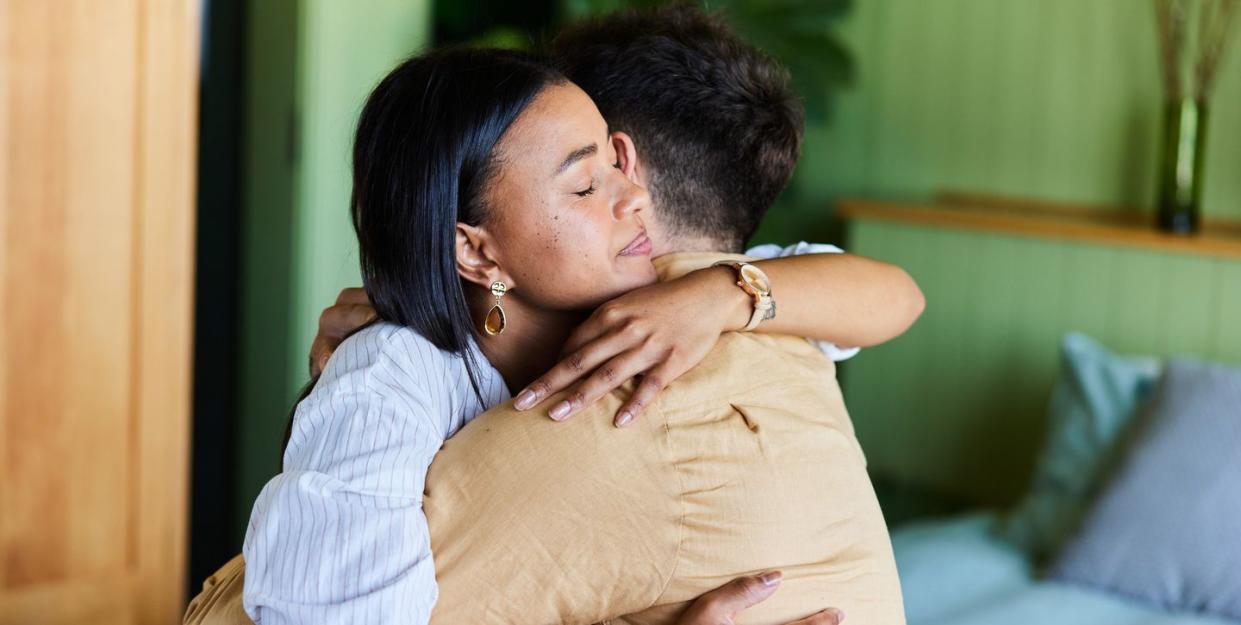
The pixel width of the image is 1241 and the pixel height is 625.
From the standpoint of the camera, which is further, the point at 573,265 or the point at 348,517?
the point at 573,265

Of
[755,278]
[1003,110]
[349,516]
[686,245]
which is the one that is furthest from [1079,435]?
[349,516]

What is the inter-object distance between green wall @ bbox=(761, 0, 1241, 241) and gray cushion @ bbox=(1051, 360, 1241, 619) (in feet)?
2.28

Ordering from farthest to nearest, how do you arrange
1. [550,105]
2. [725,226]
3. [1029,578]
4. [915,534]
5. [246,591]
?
[915,534] < [1029,578] < [725,226] < [550,105] < [246,591]

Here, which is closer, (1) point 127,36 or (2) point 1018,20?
(1) point 127,36

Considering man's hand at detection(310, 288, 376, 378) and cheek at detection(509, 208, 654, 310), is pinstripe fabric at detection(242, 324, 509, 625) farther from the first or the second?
man's hand at detection(310, 288, 376, 378)

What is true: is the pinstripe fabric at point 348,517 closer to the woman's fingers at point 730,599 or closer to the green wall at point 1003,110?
the woman's fingers at point 730,599

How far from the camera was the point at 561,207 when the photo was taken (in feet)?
3.93

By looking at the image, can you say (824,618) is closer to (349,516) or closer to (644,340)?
(644,340)

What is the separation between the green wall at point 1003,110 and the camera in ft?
10.7

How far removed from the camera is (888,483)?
366cm

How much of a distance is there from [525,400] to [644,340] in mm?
126

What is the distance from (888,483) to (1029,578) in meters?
0.90

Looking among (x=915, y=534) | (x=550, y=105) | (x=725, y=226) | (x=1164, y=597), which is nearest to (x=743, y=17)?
(x=915, y=534)

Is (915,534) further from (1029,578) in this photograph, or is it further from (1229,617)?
(1229,617)
